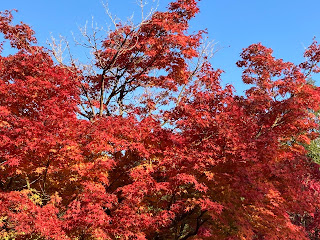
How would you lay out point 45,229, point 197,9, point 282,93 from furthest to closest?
point 282,93
point 197,9
point 45,229

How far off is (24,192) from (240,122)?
8.42 m

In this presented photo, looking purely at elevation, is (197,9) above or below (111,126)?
above

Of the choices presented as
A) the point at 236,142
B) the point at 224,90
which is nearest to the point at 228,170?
the point at 236,142

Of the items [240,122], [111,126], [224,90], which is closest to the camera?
[111,126]

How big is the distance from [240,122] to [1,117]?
29.0ft

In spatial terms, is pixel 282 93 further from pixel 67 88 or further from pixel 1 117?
pixel 1 117

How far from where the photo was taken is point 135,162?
34.8 feet

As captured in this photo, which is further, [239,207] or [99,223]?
[239,207]

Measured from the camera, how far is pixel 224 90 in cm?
1277

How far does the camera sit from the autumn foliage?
28.4ft

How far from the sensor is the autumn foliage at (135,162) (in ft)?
28.4

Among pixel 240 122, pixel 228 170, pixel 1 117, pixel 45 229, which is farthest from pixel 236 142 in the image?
pixel 1 117

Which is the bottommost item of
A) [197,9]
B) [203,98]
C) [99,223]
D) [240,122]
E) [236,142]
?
[99,223]

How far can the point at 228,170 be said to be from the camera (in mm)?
10375
